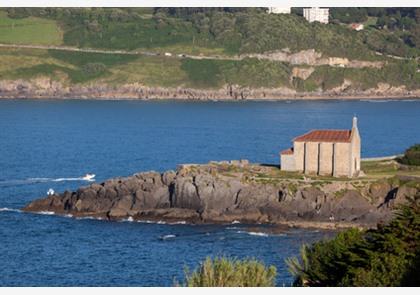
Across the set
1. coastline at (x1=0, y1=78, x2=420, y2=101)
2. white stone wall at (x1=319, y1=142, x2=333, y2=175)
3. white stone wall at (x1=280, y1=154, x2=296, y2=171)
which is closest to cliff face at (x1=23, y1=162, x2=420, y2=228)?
white stone wall at (x1=280, y1=154, x2=296, y2=171)

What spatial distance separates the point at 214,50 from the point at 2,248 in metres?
144

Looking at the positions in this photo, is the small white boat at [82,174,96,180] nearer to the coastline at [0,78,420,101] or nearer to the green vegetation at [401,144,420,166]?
the green vegetation at [401,144,420,166]

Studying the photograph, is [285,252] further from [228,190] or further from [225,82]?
[225,82]

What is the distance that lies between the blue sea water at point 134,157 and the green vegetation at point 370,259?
3.58 metres

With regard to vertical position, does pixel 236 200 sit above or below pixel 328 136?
below

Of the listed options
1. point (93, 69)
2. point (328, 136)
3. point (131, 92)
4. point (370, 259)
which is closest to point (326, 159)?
point (328, 136)

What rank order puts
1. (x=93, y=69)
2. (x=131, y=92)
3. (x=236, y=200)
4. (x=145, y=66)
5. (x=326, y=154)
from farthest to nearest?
(x=93, y=69) < (x=145, y=66) < (x=131, y=92) < (x=326, y=154) < (x=236, y=200)

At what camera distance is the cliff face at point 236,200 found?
61.7 meters

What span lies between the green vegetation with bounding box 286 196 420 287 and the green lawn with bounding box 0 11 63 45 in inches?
5981

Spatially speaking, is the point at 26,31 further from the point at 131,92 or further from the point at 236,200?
the point at 236,200

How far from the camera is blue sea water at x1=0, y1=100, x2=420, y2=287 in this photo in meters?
52.5

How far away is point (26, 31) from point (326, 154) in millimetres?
130540

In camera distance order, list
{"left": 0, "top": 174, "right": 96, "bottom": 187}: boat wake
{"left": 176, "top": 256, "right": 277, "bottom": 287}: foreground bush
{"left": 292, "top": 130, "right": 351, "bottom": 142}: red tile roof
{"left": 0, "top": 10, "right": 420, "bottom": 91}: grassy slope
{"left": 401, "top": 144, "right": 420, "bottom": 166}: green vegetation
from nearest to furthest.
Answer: {"left": 176, "top": 256, "right": 277, "bottom": 287}: foreground bush → {"left": 292, "top": 130, "right": 351, "bottom": 142}: red tile roof → {"left": 401, "top": 144, "right": 420, "bottom": 166}: green vegetation → {"left": 0, "top": 174, "right": 96, "bottom": 187}: boat wake → {"left": 0, "top": 10, "right": 420, "bottom": 91}: grassy slope

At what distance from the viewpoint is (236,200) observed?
63.5 meters
